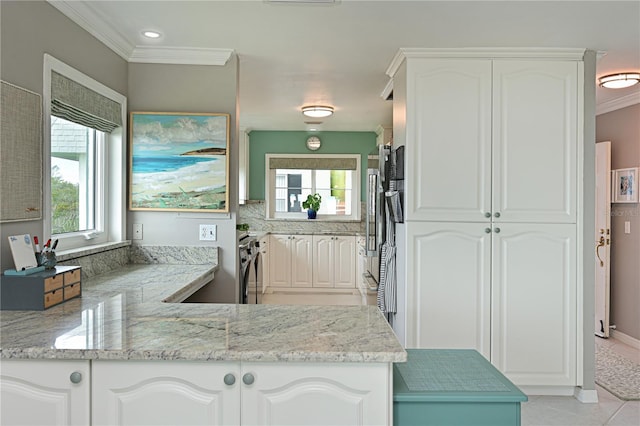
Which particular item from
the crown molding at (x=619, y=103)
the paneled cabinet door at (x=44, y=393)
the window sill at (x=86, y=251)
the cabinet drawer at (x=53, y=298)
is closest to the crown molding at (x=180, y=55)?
the window sill at (x=86, y=251)

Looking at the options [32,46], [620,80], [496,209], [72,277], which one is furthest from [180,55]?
[620,80]

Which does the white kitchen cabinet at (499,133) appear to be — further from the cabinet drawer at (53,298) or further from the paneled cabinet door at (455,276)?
the cabinet drawer at (53,298)

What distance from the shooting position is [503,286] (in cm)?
326

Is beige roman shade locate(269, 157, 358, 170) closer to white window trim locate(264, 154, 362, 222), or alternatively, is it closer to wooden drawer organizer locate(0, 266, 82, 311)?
white window trim locate(264, 154, 362, 222)

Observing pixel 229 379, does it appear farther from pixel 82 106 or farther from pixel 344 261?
pixel 344 261

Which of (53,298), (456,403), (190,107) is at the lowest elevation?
(456,403)

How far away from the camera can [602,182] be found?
16.5ft

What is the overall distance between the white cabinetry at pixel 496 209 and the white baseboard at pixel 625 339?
1931 mm

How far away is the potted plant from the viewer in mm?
7195

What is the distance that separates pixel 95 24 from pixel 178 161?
0.98m

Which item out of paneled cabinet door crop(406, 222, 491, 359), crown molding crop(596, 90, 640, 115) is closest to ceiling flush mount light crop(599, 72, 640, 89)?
crown molding crop(596, 90, 640, 115)

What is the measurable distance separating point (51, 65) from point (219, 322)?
1592mm

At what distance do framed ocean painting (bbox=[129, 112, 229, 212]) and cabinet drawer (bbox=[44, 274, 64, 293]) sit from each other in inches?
51.8

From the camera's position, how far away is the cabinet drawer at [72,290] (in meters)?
2.14
